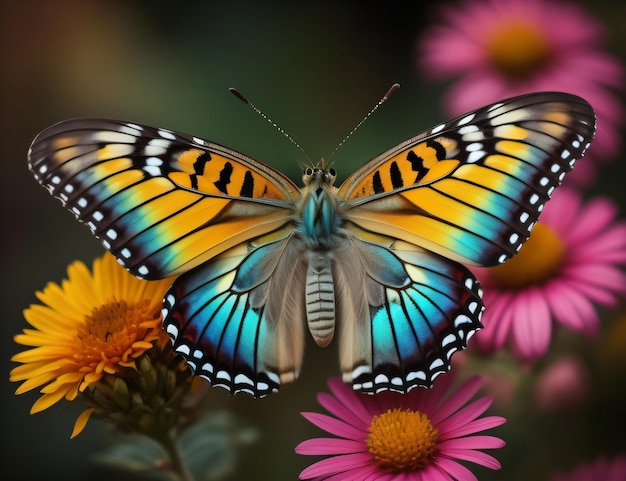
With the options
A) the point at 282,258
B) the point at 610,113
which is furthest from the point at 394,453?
the point at 610,113

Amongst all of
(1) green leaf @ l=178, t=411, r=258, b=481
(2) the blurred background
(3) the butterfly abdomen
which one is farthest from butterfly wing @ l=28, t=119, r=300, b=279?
(2) the blurred background

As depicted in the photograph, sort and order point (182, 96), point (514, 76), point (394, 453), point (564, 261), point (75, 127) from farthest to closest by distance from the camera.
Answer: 1. point (182, 96)
2. point (514, 76)
3. point (564, 261)
4. point (75, 127)
5. point (394, 453)

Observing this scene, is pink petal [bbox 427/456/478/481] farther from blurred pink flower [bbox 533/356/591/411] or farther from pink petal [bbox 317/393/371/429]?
blurred pink flower [bbox 533/356/591/411]

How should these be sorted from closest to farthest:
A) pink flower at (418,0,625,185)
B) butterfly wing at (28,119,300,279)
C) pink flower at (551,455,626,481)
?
butterfly wing at (28,119,300,279) < pink flower at (551,455,626,481) < pink flower at (418,0,625,185)

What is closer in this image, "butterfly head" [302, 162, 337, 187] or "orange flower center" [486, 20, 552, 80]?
"butterfly head" [302, 162, 337, 187]

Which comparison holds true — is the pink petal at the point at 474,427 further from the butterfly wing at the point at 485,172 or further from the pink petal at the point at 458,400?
the butterfly wing at the point at 485,172

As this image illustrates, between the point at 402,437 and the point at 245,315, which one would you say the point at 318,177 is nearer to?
the point at 245,315

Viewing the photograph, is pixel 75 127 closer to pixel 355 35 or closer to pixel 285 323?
pixel 285 323
